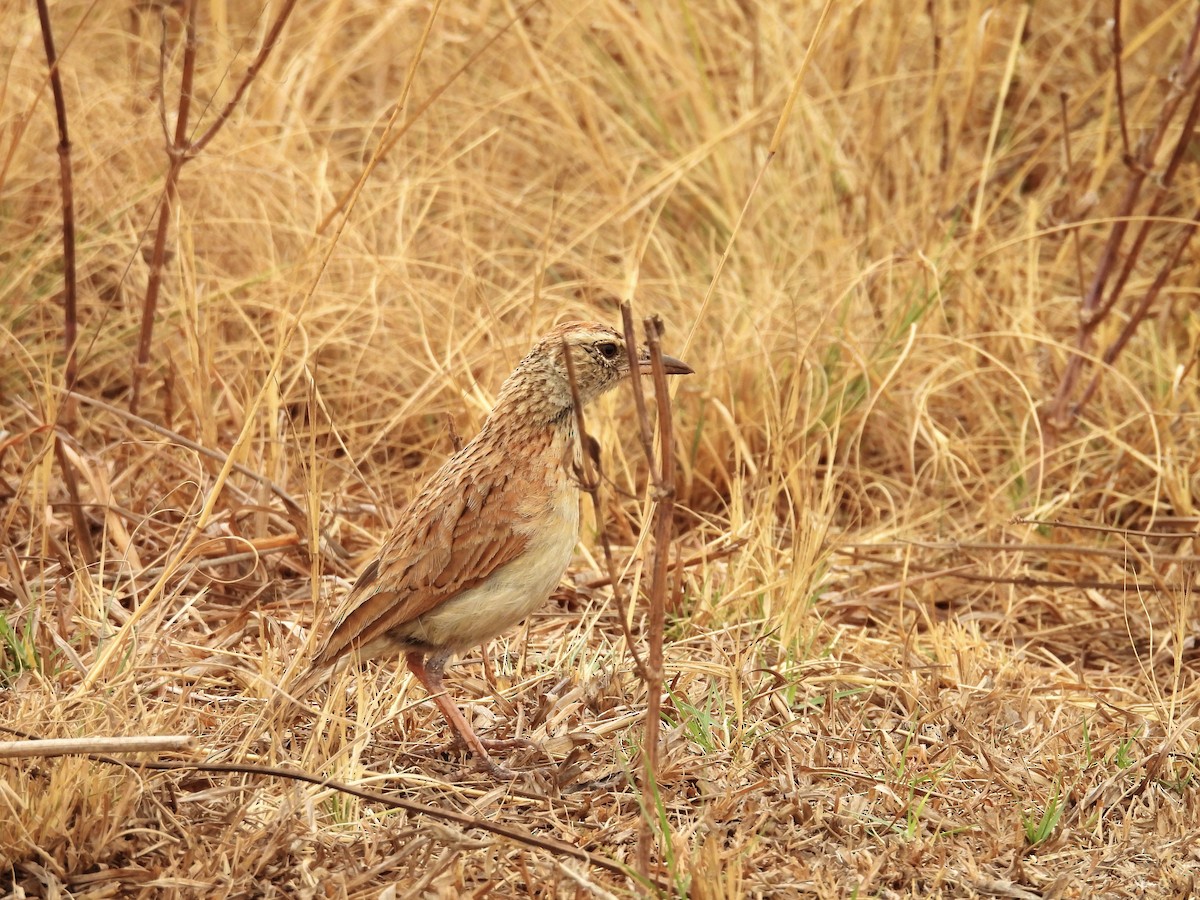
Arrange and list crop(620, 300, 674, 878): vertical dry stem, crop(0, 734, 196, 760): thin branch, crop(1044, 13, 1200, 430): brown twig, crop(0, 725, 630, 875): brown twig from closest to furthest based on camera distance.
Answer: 1. crop(620, 300, 674, 878): vertical dry stem
2. crop(0, 734, 196, 760): thin branch
3. crop(0, 725, 630, 875): brown twig
4. crop(1044, 13, 1200, 430): brown twig

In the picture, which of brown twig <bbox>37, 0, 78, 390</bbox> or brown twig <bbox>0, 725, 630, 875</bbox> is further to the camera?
brown twig <bbox>37, 0, 78, 390</bbox>

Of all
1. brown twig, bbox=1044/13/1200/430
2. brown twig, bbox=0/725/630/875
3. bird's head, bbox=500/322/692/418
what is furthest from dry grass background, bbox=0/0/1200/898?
bird's head, bbox=500/322/692/418

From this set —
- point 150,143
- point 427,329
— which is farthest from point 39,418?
point 150,143

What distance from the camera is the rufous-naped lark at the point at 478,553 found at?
3.65 m

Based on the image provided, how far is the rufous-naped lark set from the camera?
12.0 feet

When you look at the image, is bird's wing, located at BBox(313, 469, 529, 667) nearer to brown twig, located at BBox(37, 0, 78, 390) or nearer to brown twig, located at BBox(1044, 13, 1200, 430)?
brown twig, located at BBox(37, 0, 78, 390)

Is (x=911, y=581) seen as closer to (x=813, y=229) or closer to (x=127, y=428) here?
(x=813, y=229)

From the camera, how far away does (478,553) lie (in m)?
3.66

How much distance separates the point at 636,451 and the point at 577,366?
5.85ft

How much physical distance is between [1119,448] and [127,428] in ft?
12.3

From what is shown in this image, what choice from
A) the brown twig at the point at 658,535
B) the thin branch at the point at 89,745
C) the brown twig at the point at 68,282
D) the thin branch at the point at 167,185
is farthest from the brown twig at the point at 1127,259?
the thin branch at the point at 89,745

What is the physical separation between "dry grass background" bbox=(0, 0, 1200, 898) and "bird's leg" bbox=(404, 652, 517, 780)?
66 mm

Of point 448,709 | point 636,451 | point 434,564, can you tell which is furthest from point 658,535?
point 636,451

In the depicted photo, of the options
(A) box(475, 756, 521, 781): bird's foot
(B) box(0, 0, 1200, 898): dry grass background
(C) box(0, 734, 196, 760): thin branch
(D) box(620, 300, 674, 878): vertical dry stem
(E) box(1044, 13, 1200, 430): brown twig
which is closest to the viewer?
(D) box(620, 300, 674, 878): vertical dry stem
